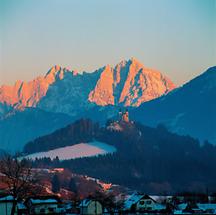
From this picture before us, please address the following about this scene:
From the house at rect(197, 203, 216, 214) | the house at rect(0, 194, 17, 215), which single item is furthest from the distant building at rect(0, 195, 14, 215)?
the house at rect(197, 203, 216, 214)

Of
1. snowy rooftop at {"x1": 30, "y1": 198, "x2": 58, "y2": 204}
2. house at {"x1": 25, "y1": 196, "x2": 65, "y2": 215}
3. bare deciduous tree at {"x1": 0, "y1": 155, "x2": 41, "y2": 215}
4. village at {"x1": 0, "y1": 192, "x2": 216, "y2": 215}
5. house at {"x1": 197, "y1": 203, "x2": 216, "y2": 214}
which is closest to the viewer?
bare deciduous tree at {"x1": 0, "y1": 155, "x2": 41, "y2": 215}

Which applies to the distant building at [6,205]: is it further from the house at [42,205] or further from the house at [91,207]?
the house at [91,207]

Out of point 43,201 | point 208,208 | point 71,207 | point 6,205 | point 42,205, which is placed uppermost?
point 71,207

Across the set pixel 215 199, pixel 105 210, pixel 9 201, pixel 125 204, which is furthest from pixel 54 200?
pixel 215 199

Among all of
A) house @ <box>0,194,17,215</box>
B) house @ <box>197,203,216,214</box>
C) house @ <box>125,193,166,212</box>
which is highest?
house @ <box>125,193,166,212</box>

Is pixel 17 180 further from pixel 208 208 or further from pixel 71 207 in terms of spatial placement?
pixel 71 207

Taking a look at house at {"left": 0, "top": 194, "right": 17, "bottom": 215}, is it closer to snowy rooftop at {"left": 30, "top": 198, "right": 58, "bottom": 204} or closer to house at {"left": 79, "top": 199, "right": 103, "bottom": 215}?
snowy rooftop at {"left": 30, "top": 198, "right": 58, "bottom": 204}

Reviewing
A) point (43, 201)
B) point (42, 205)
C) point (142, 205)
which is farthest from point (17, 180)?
point (142, 205)

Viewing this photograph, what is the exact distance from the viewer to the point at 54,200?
361ft

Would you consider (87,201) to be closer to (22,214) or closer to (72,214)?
(72,214)

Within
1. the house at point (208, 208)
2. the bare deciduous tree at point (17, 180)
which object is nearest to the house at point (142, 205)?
the house at point (208, 208)

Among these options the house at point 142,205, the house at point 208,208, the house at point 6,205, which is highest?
the house at point 142,205

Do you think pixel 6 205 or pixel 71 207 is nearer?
pixel 6 205

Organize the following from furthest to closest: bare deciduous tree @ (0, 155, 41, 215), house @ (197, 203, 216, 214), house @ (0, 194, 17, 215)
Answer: house @ (197, 203, 216, 214) → house @ (0, 194, 17, 215) → bare deciduous tree @ (0, 155, 41, 215)
